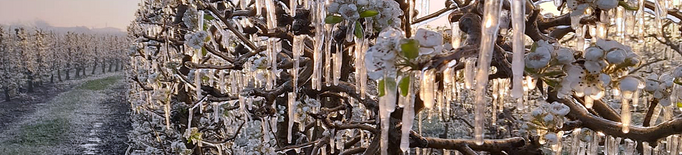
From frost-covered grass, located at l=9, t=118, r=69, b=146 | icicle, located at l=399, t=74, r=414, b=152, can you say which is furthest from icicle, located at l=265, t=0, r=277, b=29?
frost-covered grass, located at l=9, t=118, r=69, b=146

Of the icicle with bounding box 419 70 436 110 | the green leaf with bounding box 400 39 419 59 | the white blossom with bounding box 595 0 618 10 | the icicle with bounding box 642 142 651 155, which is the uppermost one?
the white blossom with bounding box 595 0 618 10

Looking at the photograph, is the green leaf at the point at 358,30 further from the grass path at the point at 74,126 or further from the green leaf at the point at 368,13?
the grass path at the point at 74,126

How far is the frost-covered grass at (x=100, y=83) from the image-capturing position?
12297 mm

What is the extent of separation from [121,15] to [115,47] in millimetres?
4326

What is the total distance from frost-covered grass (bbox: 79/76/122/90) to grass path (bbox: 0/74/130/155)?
195 mm

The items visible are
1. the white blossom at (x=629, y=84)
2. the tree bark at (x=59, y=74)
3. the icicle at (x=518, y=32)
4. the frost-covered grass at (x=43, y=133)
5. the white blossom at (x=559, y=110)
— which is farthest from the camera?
the tree bark at (x=59, y=74)

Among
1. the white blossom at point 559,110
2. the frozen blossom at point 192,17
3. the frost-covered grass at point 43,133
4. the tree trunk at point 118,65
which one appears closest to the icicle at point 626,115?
the white blossom at point 559,110

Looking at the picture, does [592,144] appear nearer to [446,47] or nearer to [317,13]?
[446,47]

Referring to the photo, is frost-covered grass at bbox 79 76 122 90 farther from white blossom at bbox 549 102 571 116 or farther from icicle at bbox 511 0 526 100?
icicle at bbox 511 0 526 100

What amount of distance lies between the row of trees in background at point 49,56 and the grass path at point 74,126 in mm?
806

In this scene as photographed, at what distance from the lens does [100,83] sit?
41.4 ft

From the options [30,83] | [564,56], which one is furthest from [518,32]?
[30,83]

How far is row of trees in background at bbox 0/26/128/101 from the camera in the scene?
10359 mm

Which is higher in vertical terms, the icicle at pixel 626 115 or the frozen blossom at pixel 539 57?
the frozen blossom at pixel 539 57
